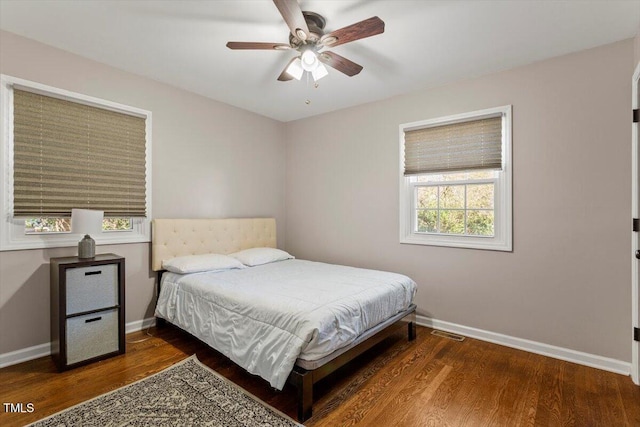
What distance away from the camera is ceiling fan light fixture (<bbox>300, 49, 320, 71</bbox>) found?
222 centimetres

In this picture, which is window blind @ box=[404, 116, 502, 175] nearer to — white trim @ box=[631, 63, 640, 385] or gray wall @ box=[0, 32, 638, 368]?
gray wall @ box=[0, 32, 638, 368]

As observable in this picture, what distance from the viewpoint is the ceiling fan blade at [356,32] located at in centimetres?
185

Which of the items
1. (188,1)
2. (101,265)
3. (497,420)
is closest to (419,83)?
(188,1)

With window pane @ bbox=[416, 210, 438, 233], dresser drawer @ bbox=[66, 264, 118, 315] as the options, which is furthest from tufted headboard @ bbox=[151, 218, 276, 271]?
window pane @ bbox=[416, 210, 438, 233]

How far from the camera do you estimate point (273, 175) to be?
465 centimetres

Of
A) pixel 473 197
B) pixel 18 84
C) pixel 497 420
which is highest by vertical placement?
pixel 18 84

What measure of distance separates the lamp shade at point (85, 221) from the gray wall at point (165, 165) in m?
0.37

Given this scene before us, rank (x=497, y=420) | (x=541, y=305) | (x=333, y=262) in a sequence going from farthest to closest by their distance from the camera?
(x=333, y=262), (x=541, y=305), (x=497, y=420)

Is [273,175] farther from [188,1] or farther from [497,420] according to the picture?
[497,420]

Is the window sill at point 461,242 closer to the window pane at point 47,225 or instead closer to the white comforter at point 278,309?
the white comforter at point 278,309

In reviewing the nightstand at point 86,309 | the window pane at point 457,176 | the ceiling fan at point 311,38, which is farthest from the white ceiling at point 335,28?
the nightstand at point 86,309

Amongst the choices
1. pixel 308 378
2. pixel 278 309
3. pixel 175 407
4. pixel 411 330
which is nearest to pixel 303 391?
pixel 308 378

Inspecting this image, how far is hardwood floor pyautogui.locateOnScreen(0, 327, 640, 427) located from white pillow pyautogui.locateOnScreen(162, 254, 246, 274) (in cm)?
70

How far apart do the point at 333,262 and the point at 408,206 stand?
1.29 meters
